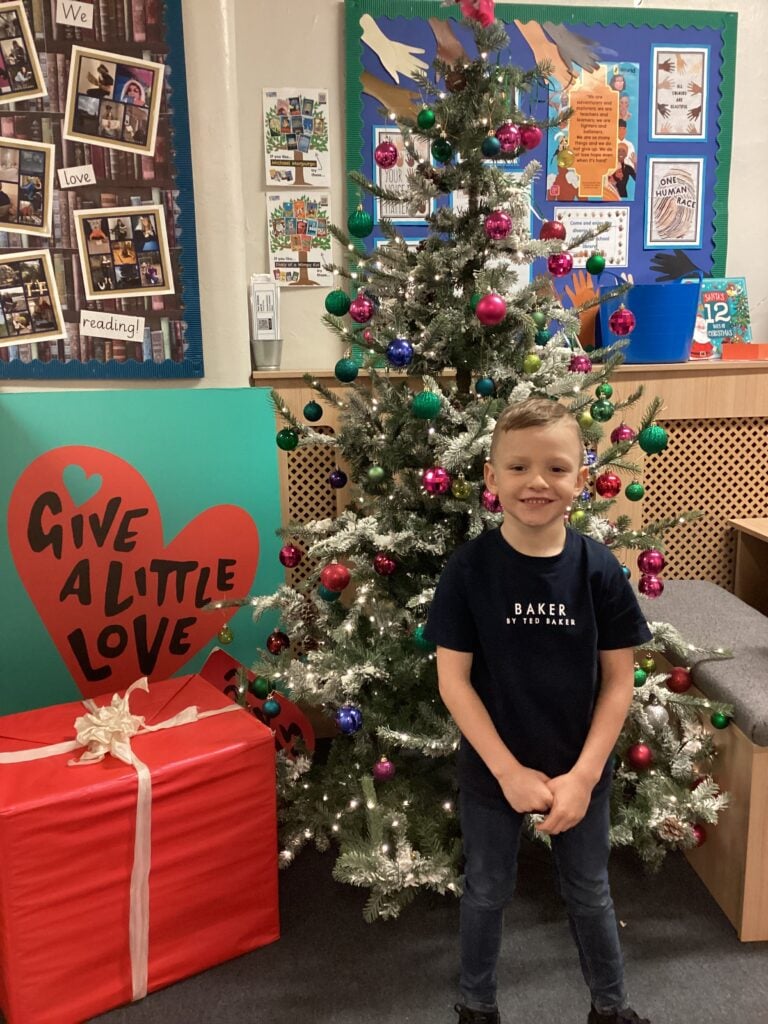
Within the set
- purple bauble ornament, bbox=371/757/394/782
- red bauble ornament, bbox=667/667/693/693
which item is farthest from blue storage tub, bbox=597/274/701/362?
purple bauble ornament, bbox=371/757/394/782

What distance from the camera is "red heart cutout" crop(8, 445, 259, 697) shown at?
214 cm

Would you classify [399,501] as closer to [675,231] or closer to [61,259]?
[61,259]

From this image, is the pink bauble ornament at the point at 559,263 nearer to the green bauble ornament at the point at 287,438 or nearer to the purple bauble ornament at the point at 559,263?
the purple bauble ornament at the point at 559,263

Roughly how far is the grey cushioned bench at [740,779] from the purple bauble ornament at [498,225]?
1073 mm

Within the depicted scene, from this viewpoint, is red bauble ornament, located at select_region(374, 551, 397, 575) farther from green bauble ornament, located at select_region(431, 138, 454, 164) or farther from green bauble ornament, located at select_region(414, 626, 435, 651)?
green bauble ornament, located at select_region(431, 138, 454, 164)

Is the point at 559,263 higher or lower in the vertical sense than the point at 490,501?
higher

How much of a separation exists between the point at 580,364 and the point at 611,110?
1210 mm

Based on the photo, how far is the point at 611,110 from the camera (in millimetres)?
2521

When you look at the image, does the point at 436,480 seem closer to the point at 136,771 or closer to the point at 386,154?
the point at 386,154

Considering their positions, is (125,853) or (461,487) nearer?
(125,853)

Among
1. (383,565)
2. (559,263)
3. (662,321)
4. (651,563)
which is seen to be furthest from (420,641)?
(662,321)

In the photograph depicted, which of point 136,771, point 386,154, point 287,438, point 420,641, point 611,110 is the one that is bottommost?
point 136,771

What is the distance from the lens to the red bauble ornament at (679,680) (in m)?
1.83

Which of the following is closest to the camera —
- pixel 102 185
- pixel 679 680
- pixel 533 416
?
pixel 533 416
